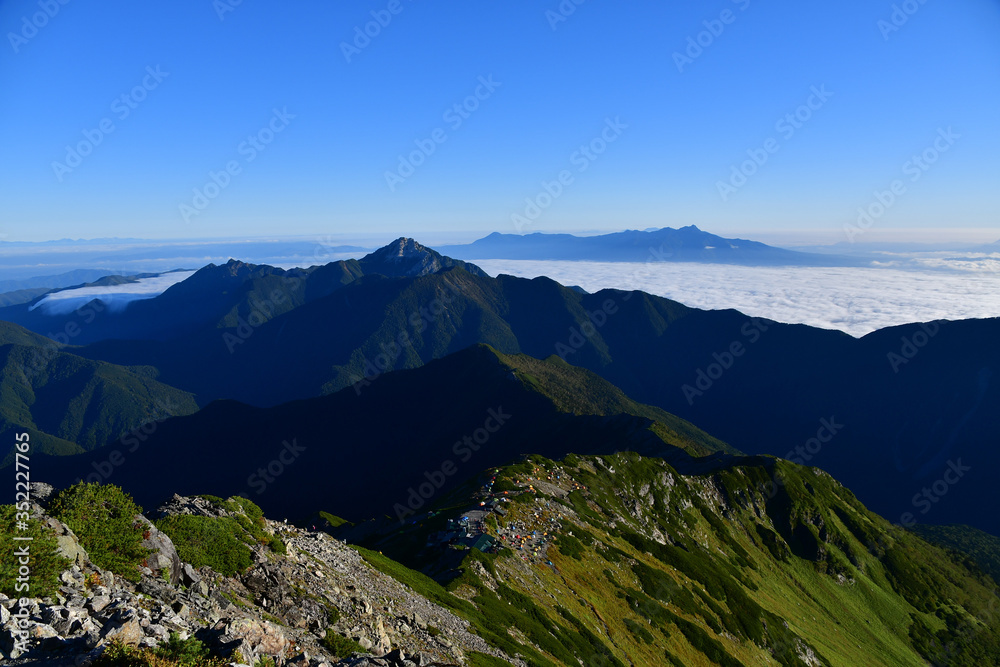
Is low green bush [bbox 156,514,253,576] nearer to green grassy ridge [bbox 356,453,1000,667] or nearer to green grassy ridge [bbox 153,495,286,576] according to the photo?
green grassy ridge [bbox 153,495,286,576]

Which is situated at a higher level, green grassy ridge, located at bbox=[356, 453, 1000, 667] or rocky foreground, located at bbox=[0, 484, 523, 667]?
rocky foreground, located at bbox=[0, 484, 523, 667]

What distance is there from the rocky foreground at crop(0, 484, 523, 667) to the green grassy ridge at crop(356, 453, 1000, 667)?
873cm

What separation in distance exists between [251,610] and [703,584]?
330ft

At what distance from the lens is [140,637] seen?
1869 centimetres

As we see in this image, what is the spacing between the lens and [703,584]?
343 feet

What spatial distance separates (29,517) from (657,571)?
9398 centimetres

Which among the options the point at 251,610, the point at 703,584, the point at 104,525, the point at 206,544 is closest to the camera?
the point at 104,525

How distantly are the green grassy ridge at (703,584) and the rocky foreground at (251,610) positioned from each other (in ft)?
28.7

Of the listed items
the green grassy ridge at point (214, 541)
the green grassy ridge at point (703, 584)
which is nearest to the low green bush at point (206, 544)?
the green grassy ridge at point (214, 541)

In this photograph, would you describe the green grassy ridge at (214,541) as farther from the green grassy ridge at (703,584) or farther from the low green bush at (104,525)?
the green grassy ridge at (703,584)

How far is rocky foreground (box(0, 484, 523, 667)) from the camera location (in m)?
19.0

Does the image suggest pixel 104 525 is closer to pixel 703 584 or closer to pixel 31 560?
pixel 31 560

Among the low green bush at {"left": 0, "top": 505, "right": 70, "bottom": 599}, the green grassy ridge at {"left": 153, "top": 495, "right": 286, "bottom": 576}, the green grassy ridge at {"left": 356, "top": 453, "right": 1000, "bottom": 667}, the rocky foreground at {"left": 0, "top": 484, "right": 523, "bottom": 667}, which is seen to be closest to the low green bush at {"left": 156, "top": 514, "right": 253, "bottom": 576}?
the green grassy ridge at {"left": 153, "top": 495, "right": 286, "bottom": 576}

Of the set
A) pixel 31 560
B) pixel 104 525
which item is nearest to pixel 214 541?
pixel 104 525
